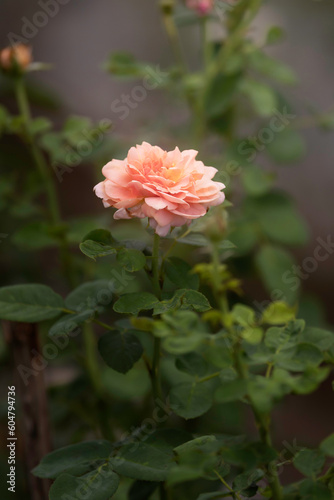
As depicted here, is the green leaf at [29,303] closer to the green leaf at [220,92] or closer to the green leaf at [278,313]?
the green leaf at [278,313]

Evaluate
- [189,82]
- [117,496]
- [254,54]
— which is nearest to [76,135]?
[189,82]

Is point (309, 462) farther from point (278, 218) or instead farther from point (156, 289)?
point (278, 218)

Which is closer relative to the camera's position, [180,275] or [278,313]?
[278,313]

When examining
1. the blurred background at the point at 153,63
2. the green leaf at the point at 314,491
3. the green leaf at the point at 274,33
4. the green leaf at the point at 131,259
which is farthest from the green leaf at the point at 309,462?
the blurred background at the point at 153,63

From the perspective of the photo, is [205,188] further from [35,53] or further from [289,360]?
[35,53]

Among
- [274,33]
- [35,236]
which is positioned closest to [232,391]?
[35,236]

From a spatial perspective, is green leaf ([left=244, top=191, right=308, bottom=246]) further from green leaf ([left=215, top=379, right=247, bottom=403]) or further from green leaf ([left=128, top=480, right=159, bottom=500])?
green leaf ([left=215, top=379, right=247, bottom=403])
